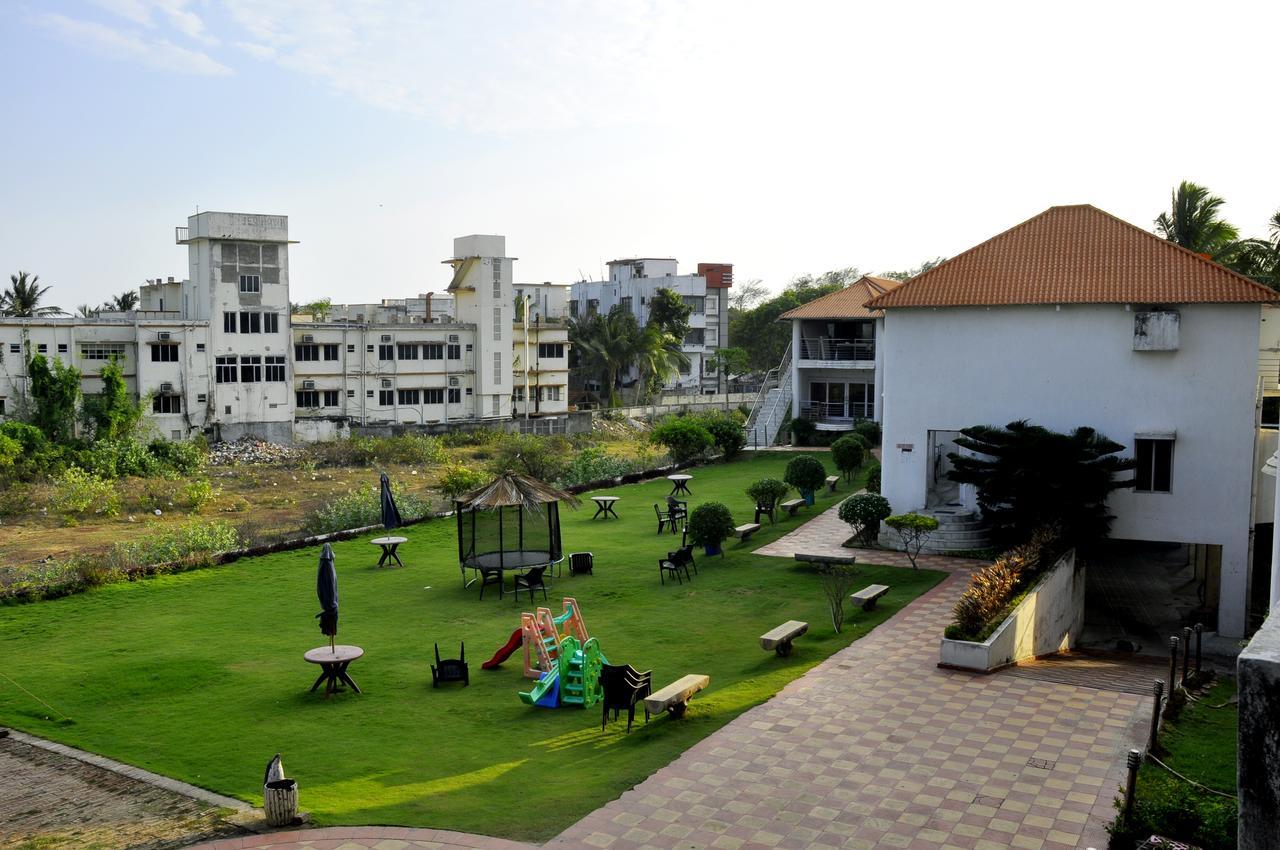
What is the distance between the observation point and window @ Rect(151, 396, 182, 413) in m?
45.6

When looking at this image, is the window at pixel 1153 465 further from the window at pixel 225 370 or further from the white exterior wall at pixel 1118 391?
the window at pixel 225 370

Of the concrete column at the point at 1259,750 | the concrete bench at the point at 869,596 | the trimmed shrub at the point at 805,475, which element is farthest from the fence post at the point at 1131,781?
the trimmed shrub at the point at 805,475

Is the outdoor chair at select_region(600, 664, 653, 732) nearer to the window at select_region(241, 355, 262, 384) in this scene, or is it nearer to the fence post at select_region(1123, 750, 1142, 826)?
the fence post at select_region(1123, 750, 1142, 826)

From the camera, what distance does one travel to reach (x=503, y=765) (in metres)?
11.1

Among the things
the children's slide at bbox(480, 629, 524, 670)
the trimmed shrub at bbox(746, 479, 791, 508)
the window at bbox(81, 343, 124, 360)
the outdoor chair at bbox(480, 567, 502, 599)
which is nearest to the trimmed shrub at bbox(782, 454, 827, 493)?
the trimmed shrub at bbox(746, 479, 791, 508)

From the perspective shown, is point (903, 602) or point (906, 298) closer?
point (903, 602)

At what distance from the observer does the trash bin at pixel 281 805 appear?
9648 mm

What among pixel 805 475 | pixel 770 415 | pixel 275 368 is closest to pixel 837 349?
pixel 770 415

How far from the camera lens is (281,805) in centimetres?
966

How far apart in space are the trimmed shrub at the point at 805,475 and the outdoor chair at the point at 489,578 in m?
9.53

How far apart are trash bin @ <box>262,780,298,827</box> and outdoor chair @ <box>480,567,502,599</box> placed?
9.62 metres

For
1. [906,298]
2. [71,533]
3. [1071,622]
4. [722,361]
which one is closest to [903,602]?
[1071,622]

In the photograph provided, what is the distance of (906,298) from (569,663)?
490 inches

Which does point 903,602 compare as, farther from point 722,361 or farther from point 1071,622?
point 722,361
